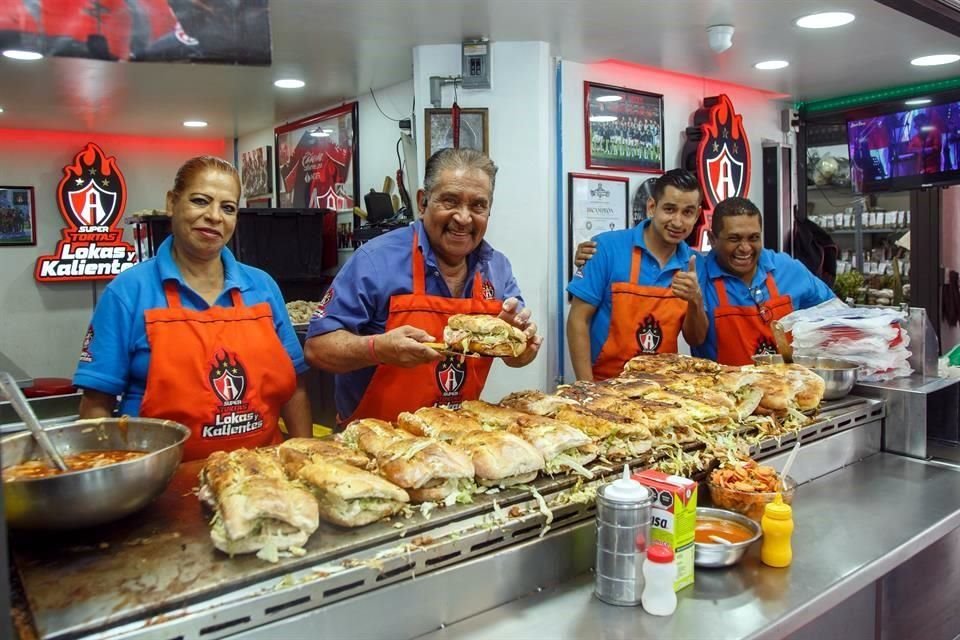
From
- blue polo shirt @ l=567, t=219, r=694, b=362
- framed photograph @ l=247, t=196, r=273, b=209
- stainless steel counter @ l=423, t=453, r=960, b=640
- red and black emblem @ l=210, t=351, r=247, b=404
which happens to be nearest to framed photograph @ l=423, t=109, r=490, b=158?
blue polo shirt @ l=567, t=219, r=694, b=362

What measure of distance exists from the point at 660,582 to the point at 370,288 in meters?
1.69

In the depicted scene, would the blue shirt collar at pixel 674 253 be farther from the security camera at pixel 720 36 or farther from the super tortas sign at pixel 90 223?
the super tortas sign at pixel 90 223

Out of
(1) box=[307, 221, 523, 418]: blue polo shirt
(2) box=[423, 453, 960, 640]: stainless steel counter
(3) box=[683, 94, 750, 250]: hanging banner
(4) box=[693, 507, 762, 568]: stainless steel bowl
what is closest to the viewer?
(2) box=[423, 453, 960, 640]: stainless steel counter

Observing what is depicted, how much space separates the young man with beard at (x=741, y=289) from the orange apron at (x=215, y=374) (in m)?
2.47

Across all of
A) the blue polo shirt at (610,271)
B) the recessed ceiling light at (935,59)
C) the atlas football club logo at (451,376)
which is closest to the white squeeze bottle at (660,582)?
the atlas football club logo at (451,376)

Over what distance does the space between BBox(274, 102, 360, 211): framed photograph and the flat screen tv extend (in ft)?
15.0

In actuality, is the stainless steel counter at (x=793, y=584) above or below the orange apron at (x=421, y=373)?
below

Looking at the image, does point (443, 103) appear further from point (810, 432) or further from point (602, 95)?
point (810, 432)

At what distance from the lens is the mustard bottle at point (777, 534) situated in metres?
1.93

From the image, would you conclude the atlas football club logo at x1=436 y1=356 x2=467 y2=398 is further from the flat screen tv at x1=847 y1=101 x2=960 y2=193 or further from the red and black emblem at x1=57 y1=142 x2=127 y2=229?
the red and black emblem at x1=57 y1=142 x2=127 y2=229

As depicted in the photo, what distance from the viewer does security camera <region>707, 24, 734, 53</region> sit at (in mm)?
4629

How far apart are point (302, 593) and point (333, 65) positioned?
5.04 metres

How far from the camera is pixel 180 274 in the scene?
2729mm

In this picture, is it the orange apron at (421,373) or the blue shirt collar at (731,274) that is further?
the blue shirt collar at (731,274)
